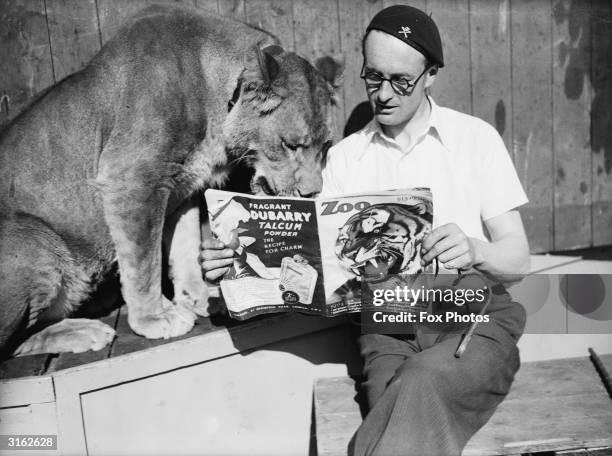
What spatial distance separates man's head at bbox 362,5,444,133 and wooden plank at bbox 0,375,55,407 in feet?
5.56

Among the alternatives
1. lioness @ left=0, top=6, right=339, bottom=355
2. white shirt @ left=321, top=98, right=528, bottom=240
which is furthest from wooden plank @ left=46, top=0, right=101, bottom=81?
white shirt @ left=321, top=98, right=528, bottom=240

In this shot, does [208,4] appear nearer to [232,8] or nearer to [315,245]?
[232,8]

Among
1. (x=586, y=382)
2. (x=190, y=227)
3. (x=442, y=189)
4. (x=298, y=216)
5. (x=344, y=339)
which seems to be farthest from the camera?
(x=190, y=227)

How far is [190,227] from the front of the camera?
319cm

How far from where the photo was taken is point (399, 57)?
2303 mm

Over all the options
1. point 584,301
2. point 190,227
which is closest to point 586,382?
point 584,301

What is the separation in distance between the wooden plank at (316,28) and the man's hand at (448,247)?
1.39m

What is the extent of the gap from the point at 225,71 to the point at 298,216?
3.35 feet

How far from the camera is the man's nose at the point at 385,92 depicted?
2352 millimetres

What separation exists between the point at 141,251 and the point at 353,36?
1.68m

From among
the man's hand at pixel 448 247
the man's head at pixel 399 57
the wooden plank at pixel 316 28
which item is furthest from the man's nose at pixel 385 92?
the wooden plank at pixel 316 28

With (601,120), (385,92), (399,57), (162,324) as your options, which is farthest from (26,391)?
(601,120)

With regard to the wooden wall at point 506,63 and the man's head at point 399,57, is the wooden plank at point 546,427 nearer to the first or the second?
the man's head at point 399,57

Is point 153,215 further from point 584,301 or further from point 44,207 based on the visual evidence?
point 584,301
